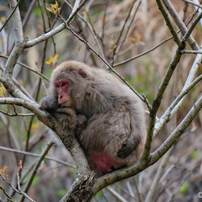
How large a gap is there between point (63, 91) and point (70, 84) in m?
0.13

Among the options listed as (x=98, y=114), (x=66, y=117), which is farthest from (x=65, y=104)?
(x=98, y=114)

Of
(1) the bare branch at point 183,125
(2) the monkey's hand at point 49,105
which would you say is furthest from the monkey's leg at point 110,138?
(1) the bare branch at point 183,125

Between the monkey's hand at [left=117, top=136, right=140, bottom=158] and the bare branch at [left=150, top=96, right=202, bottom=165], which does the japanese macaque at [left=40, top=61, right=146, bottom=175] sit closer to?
the monkey's hand at [left=117, top=136, right=140, bottom=158]

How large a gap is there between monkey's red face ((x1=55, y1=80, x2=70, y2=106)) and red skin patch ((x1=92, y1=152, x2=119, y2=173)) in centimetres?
75

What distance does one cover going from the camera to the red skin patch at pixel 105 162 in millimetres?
3227

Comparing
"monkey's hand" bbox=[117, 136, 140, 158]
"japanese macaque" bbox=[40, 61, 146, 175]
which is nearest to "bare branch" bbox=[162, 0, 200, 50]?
"japanese macaque" bbox=[40, 61, 146, 175]

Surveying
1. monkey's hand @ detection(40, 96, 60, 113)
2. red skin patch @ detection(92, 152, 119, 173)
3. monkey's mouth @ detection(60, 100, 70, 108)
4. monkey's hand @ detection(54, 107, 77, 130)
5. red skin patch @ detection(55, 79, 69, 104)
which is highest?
red skin patch @ detection(55, 79, 69, 104)

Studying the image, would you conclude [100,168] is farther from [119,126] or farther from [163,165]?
[163,165]

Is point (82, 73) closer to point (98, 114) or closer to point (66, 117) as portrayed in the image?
point (98, 114)

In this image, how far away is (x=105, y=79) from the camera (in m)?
3.64

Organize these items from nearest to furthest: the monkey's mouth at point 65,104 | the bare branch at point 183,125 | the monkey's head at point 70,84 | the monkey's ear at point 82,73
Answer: the bare branch at point 183,125 → the monkey's mouth at point 65,104 → the monkey's head at point 70,84 → the monkey's ear at point 82,73

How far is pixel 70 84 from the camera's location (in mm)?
3564

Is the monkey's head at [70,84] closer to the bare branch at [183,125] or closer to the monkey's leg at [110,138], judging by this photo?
the monkey's leg at [110,138]

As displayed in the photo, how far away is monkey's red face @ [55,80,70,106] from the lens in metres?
3.39
